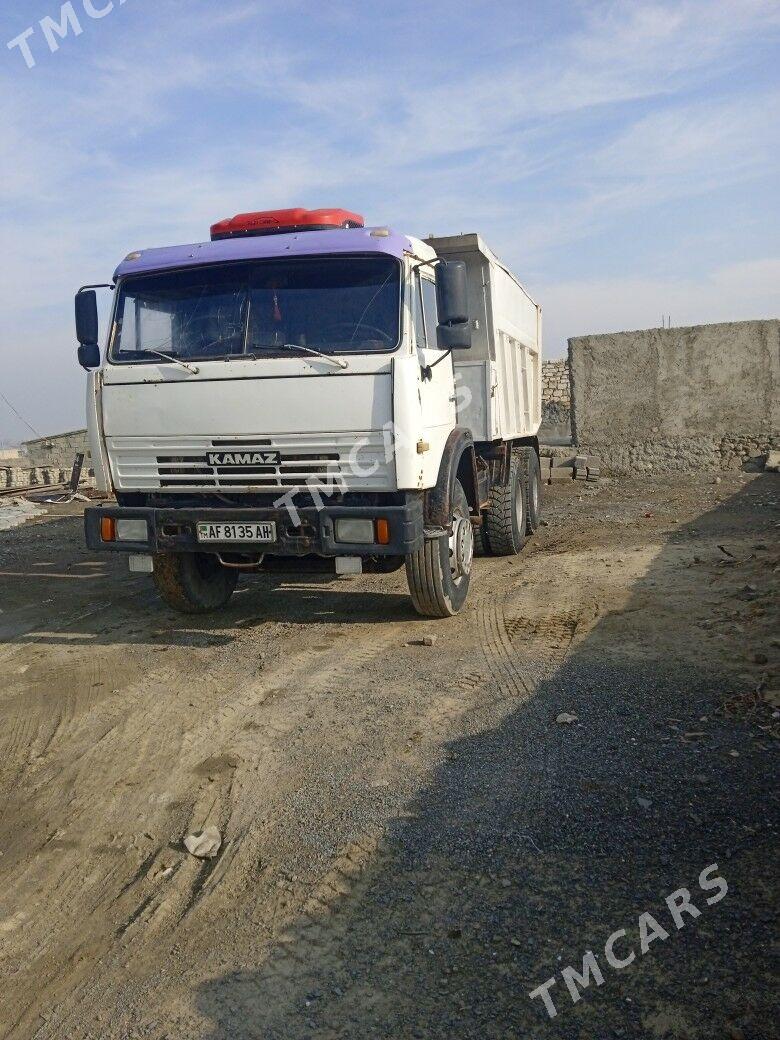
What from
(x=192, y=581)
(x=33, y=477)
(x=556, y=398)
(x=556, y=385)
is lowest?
(x=192, y=581)

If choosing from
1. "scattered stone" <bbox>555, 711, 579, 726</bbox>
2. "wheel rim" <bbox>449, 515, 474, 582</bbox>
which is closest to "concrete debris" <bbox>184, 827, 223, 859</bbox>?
"scattered stone" <bbox>555, 711, 579, 726</bbox>

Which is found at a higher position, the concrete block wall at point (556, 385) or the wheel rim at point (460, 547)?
the concrete block wall at point (556, 385)

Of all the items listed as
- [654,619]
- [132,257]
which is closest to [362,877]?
[654,619]

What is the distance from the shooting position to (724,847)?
3.16 metres

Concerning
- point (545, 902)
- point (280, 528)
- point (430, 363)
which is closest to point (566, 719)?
point (545, 902)

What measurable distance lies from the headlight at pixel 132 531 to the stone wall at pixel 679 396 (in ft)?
38.6

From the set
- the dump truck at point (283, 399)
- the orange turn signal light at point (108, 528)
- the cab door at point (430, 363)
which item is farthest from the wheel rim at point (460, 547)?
the orange turn signal light at point (108, 528)

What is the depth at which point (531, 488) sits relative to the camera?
10.9 meters

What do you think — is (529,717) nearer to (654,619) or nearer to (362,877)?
(362,877)

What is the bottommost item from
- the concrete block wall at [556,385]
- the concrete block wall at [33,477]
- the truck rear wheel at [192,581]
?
the truck rear wheel at [192,581]

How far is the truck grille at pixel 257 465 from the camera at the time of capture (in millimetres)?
5715

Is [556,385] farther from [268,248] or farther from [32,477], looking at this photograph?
[268,248]

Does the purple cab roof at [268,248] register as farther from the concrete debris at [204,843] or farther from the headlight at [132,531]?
the concrete debris at [204,843]

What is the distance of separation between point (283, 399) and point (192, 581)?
6.71 ft
